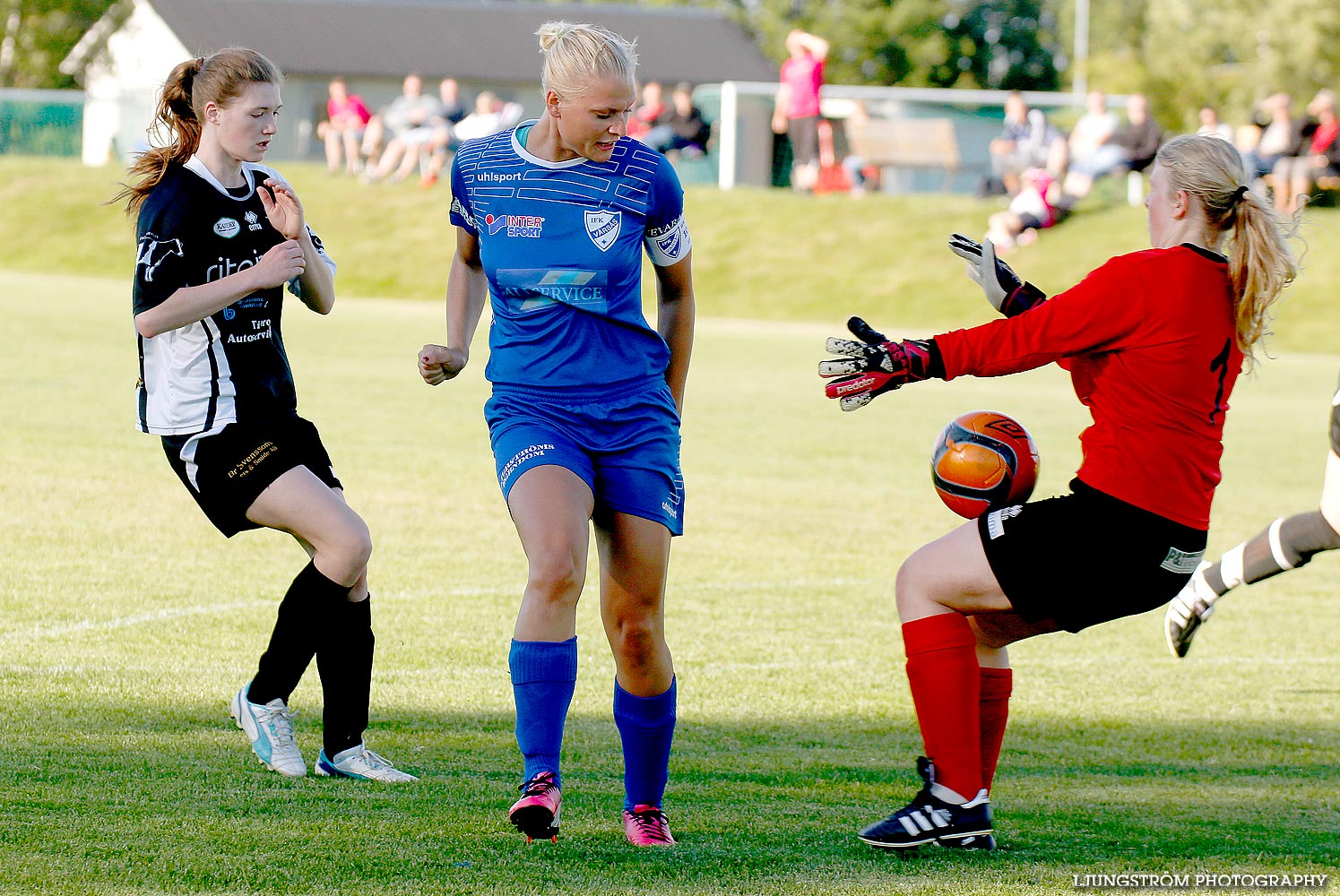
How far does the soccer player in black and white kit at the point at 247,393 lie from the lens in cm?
468

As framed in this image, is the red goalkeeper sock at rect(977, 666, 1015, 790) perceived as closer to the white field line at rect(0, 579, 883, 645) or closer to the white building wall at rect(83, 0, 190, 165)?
the white field line at rect(0, 579, 883, 645)

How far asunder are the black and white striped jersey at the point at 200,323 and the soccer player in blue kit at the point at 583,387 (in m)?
0.63

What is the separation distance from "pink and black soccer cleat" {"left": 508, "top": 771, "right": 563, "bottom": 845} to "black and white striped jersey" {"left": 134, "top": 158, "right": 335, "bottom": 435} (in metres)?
1.40

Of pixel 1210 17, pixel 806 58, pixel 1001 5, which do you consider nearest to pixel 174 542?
pixel 806 58

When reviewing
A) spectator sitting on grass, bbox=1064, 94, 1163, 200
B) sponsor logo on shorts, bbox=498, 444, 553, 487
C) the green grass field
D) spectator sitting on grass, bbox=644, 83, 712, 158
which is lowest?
the green grass field

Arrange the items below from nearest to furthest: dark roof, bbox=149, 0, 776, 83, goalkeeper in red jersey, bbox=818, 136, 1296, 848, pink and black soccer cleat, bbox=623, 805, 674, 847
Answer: goalkeeper in red jersey, bbox=818, 136, 1296, 848 → pink and black soccer cleat, bbox=623, 805, 674, 847 → dark roof, bbox=149, 0, 776, 83

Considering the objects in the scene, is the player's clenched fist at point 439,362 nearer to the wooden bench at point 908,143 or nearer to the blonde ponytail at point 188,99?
the blonde ponytail at point 188,99

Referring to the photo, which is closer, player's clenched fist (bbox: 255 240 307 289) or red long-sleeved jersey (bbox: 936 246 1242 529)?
red long-sleeved jersey (bbox: 936 246 1242 529)

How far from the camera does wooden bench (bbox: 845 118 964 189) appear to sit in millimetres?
31047

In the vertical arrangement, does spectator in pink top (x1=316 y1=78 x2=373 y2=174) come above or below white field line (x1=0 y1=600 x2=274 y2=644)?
above

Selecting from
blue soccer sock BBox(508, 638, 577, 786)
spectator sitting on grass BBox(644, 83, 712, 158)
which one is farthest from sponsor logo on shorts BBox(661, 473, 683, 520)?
spectator sitting on grass BBox(644, 83, 712, 158)

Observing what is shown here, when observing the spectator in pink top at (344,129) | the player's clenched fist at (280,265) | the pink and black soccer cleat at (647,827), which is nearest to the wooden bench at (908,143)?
the spectator in pink top at (344,129)

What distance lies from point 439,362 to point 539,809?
49.9 inches

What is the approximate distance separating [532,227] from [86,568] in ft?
14.0
